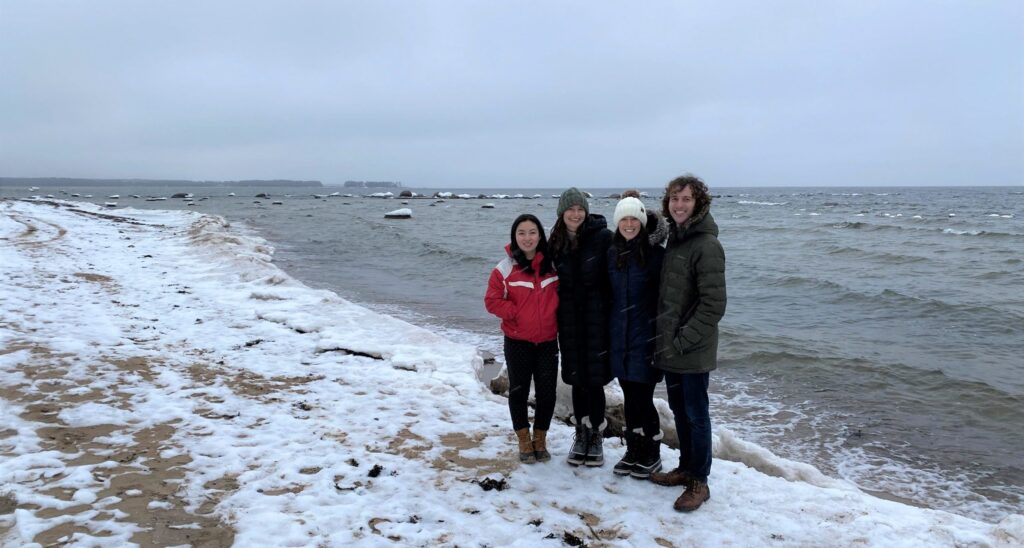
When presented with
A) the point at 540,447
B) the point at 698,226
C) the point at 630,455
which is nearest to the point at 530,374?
the point at 540,447

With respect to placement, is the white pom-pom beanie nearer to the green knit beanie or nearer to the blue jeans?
the green knit beanie

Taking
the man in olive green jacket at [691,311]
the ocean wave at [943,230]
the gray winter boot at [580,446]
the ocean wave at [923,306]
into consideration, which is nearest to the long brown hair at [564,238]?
the man in olive green jacket at [691,311]

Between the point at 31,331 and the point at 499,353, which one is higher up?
the point at 31,331

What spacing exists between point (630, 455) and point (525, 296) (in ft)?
5.09

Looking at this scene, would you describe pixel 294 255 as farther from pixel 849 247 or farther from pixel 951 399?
pixel 849 247

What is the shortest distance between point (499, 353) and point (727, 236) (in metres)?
28.0

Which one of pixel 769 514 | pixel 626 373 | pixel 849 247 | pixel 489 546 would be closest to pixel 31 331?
pixel 489 546

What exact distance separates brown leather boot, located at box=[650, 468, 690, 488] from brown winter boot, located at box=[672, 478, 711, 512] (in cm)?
18

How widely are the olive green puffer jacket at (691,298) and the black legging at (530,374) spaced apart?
0.96 metres

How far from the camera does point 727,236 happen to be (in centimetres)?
3438

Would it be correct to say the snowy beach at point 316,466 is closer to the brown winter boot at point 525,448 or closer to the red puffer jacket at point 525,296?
the brown winter boot at point 525,448

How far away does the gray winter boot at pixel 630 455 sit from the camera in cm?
463

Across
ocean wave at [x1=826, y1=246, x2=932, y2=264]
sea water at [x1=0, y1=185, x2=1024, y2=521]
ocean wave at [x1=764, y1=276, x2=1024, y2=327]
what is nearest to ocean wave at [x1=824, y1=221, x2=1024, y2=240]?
sea water at [x1=0, y1=185, x2=1024, y2=521]

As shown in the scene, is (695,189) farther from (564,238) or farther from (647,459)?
(647,459)
